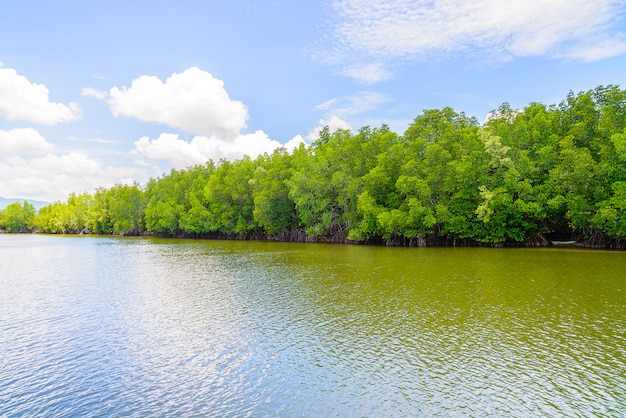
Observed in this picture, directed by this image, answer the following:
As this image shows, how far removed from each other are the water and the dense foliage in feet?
75.2

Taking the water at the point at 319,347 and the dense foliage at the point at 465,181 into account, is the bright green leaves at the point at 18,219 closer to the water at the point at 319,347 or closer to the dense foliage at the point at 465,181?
the dense foliage at the point at 465,181

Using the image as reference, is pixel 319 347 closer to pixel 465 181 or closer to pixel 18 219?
pixel 465 181

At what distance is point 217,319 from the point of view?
53.9 feet

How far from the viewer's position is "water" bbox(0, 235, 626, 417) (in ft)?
29.8

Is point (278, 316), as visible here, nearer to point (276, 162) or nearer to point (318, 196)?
point (318, 196)

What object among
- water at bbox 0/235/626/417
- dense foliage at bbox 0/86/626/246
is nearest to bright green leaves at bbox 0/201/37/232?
dense foliage at bbox 0/86/626/246

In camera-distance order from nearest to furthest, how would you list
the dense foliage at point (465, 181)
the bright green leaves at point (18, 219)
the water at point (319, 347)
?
1. the water at point (319, 347)
2. the dense foliage at point (465, 181)
3. the bright green leaves at point (18, 219)

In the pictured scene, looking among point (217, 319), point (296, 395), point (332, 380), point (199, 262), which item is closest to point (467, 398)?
point (332, 380)

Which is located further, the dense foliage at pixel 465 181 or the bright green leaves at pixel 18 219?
the bright green leaves at pixel 18 219

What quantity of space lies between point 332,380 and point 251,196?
73271 millimetres

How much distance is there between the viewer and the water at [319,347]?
29.8ft

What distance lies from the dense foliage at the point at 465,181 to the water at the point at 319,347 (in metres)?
22.9

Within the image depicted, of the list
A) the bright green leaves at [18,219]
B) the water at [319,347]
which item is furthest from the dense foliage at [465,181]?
the bright green leaves at [18,219]

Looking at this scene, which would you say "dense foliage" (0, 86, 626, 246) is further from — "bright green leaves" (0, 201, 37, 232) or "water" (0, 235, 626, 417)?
"bright green leaves" (0, 201, 37, 232)
